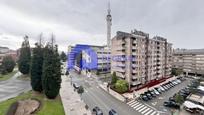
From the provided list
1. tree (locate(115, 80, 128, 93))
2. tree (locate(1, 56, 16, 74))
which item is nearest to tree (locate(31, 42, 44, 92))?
tree (locate(115, 80, 128, 93))

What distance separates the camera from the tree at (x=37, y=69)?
1499 inches

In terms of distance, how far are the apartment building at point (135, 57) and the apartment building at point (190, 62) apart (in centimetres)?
3000

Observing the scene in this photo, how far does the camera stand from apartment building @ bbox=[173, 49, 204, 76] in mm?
71625

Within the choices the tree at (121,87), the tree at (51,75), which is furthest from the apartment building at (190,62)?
the tree at (51,75)

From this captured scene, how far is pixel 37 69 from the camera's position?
131 feet

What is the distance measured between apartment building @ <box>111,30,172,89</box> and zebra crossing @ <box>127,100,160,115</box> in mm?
10341

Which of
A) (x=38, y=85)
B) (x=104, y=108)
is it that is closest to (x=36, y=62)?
(x=38, y=85)

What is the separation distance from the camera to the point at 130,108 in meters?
31.3

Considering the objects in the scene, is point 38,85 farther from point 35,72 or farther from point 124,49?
point 124,49

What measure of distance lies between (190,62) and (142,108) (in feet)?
196

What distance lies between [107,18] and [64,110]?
75.9 m

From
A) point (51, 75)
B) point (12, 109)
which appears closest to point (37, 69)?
point (51, 75)

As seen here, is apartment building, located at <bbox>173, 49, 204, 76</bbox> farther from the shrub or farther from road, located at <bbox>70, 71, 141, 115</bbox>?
the shrub

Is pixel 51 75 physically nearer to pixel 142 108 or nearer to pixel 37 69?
pixel 37 69
